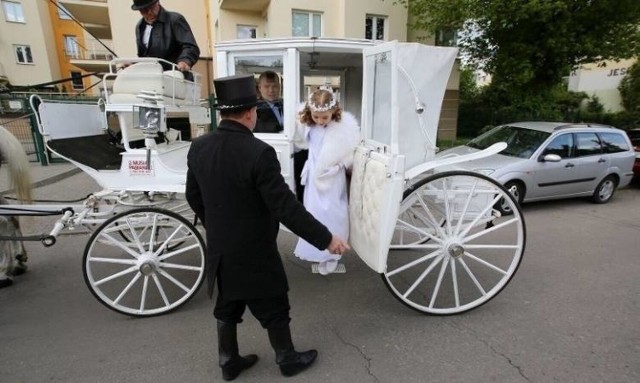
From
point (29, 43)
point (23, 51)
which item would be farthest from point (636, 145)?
point (23, 51)

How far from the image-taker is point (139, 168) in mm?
2979

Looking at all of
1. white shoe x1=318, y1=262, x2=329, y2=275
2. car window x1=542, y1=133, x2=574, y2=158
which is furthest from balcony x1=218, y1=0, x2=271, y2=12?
white shoe x1=318, y1=262, x2=329, y2=275

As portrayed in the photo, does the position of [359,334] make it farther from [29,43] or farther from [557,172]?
[29,43]

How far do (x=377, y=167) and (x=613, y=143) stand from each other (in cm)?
656

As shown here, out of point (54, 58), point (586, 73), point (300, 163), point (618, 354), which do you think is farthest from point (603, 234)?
point (54, 58)

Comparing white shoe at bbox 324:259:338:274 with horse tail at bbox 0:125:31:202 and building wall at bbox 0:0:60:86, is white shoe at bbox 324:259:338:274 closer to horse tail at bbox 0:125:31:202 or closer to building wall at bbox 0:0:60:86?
horse tail at bbox 0:125:31:202

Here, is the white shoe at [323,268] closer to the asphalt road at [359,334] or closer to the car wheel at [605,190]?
the asphalt road at [359,334]

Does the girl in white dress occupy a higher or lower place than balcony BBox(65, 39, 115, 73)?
lower

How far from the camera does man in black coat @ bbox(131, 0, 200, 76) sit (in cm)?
344

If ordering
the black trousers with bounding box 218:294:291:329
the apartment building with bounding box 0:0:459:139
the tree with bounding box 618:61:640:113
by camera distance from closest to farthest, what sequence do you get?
the black trousers with bounding box 218:294:291:329, the apartment building with bounding box 0:0:459:139, the tree with bounding box 618:61:640:113

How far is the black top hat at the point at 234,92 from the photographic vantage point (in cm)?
199

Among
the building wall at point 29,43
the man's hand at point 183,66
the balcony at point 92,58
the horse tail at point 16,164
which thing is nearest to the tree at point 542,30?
the man's hand at point 183,66

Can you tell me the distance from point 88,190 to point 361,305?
6.26 metres

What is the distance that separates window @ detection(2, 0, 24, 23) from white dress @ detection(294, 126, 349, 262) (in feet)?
99.6
